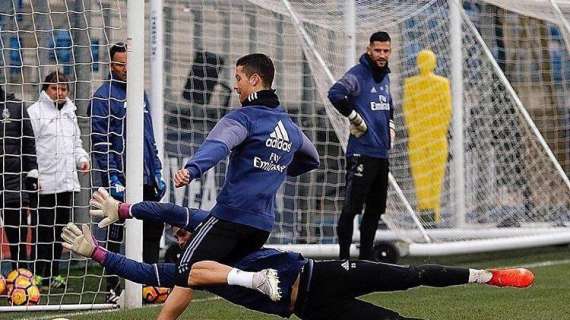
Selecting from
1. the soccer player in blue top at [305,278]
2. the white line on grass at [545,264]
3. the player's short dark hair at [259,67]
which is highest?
the player's short dark hair at [259,67]

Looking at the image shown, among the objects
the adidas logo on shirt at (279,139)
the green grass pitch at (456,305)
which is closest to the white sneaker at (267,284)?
the adidas logo on shirt at (279,139)

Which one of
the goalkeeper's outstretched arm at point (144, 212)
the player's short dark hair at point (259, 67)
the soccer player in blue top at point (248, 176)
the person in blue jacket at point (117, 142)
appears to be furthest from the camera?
the person in blue jacket at point (117, 142)

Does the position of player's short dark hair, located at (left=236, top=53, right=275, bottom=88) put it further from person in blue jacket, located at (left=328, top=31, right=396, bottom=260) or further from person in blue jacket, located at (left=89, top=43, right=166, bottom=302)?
person in blue jacket, located at (left=328, top=31, right=396, bottom=260)

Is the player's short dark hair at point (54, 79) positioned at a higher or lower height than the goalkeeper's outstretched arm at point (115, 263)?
higher

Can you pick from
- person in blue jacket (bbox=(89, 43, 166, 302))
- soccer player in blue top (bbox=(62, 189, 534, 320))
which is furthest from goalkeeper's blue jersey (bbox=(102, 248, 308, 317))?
person in blue jacket (bbox=(89, 43, 166, 302))

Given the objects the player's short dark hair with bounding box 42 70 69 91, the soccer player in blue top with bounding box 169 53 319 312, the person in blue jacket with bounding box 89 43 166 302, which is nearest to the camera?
the soccer player in blue top with bounding box 169 53 319 312

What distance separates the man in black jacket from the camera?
10.6 meters

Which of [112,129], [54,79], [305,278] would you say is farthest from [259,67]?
[54,79]

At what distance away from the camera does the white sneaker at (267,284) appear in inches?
274

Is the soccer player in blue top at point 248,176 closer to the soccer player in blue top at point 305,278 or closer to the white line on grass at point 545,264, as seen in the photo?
the soccer player in blue top at point 305,278

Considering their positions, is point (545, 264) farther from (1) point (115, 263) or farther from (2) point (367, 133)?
(1) point (115, 263)

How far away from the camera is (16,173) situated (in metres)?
10.7

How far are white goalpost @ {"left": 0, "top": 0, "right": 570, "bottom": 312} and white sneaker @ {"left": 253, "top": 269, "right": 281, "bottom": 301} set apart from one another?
15.5 ft

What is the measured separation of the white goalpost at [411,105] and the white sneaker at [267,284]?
4710 millimetres
